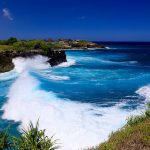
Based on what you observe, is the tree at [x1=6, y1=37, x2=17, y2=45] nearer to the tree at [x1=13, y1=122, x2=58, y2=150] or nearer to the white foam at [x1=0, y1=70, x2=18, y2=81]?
the white foam at [x1=0, y1=70, x2=18, y2=81]

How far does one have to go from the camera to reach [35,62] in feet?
250

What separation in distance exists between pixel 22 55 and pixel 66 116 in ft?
152

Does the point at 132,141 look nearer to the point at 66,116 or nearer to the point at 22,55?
the point at 66,116

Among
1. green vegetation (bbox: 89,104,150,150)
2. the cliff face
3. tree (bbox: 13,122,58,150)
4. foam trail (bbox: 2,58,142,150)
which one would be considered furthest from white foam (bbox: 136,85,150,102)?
the cliff face

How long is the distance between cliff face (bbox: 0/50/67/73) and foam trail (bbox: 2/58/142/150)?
24198 millimetres

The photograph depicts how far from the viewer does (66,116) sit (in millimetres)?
30312

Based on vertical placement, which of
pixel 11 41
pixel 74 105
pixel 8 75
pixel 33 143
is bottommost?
pixel 8 75

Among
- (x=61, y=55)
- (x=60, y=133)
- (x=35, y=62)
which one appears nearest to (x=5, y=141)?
(x=60, y=133)

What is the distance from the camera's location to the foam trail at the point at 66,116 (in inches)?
976

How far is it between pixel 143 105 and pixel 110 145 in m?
20.2

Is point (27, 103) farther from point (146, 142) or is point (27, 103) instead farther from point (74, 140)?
point (146, 142)

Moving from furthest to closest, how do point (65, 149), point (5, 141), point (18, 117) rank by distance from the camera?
point (18, 117)
point (65, 149)
point (5, 141)

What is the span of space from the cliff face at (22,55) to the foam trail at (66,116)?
24.2 meters

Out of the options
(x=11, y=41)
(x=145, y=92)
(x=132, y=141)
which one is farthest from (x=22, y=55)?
(x=132, y=141)
